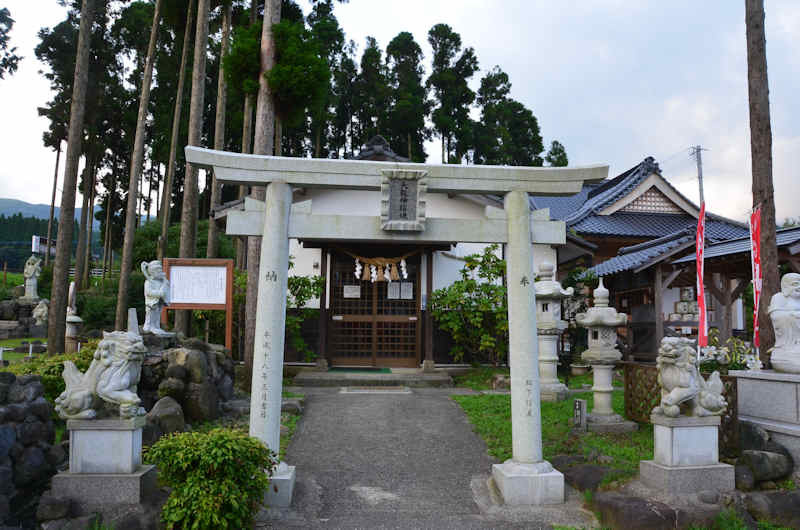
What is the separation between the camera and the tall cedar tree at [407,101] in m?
32.6

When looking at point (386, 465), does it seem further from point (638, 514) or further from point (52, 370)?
point (52, 370)

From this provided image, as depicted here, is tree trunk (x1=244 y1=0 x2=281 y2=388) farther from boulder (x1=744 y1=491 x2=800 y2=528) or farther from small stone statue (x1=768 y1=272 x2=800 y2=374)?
small stone statue (x1=768 y1=272 x2=800 y2=374)

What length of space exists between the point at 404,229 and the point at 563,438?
4.34m

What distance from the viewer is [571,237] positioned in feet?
53.8

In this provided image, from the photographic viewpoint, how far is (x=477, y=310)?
563 inches

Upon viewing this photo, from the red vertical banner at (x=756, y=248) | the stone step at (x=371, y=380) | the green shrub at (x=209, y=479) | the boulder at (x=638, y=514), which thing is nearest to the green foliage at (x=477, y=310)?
the stone step at (x=371, y=380)

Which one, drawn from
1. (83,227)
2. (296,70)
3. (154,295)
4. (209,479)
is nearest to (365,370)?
(154,295)

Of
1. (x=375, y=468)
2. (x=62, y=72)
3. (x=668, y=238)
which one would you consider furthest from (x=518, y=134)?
(x=375, y=468)

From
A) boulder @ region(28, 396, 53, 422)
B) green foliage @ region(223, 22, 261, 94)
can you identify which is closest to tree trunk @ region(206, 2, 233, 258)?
green foliage @ region(223, 22, 261, 94)

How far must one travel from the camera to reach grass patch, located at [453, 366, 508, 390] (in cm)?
1334

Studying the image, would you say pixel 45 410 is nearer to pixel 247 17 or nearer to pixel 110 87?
pixel 247 17

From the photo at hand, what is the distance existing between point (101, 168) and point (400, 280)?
85.0 ft

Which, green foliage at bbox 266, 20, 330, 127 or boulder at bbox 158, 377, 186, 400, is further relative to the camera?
green foliage at bbox 266, 20, 330, 127

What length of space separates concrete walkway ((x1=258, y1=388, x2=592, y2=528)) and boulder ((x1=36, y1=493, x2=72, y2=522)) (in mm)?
1783
